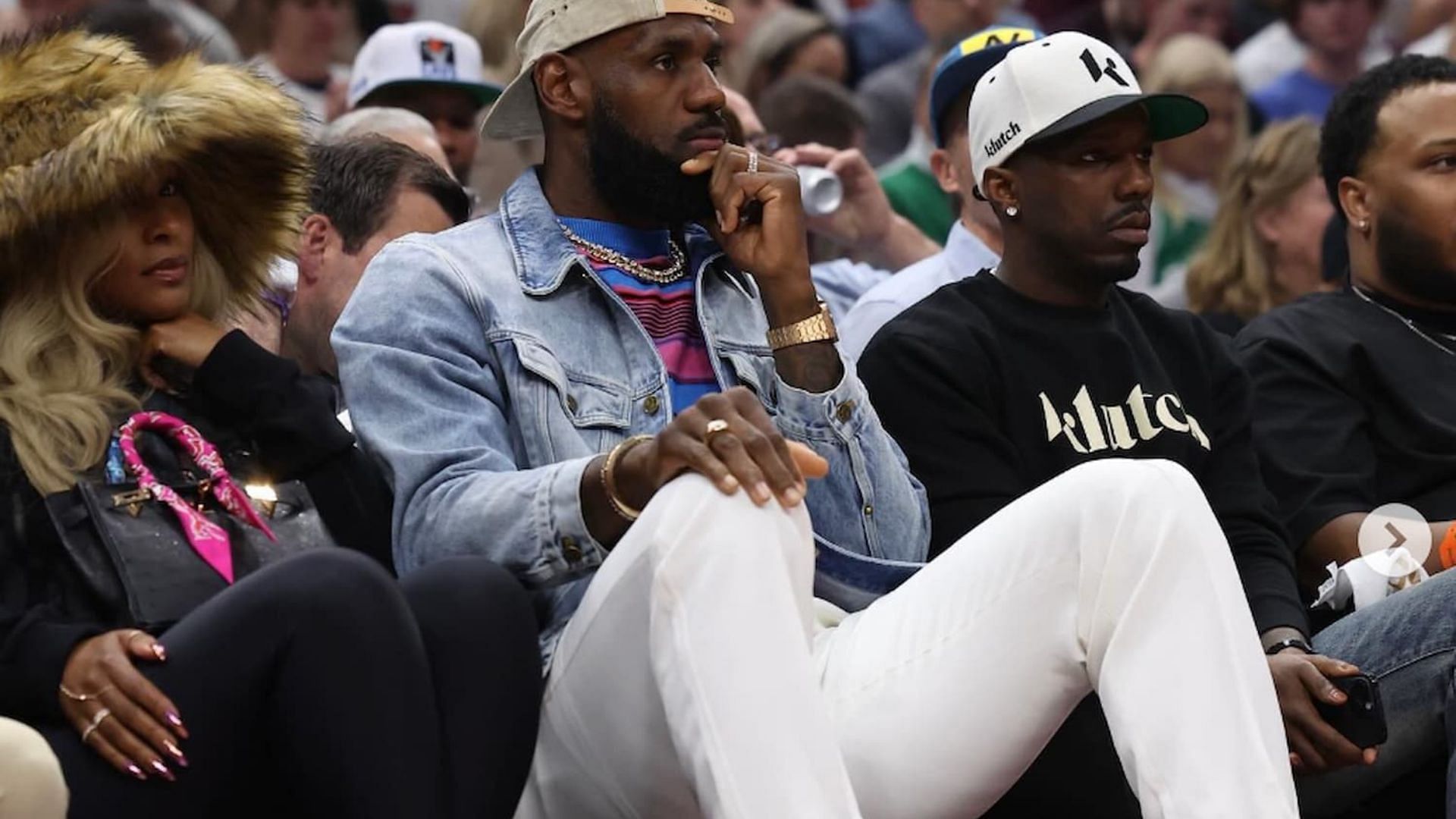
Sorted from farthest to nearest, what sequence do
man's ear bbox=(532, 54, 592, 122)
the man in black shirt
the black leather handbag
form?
the man in black shirt → man's ear bbox=(532, 54, 592, 122) → the black leather handbag

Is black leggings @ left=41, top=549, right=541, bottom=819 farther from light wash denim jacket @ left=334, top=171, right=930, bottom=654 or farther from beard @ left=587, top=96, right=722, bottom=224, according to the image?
beard @ left=587, top=96, right=722, bottom=224

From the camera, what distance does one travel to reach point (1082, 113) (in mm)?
3586

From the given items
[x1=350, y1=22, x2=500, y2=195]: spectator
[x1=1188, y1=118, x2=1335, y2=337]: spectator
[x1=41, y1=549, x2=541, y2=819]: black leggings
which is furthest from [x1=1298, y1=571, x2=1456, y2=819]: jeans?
[x1=350, y1=22, x2=500, y2=195]: spectator

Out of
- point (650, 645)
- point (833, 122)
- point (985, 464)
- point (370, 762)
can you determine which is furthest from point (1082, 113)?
point (833, 122)

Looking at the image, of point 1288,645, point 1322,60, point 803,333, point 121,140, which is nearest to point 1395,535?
point 1288,645

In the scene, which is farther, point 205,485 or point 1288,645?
point 1288,645

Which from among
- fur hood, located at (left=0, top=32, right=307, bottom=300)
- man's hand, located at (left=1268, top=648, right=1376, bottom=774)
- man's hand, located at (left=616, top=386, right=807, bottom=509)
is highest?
fur hood, located at (left=0, top=32, right=307, bottom=300)

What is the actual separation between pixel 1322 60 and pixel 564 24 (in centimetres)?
544

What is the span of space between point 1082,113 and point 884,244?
5.87 feet

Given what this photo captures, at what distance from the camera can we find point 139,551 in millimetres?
2801

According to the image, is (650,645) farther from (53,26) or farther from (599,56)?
(53,26)

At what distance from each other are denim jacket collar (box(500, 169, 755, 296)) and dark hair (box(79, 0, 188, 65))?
6.75 ft

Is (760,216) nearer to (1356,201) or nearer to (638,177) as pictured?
(638,177)

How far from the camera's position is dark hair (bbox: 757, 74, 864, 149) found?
237 inches
